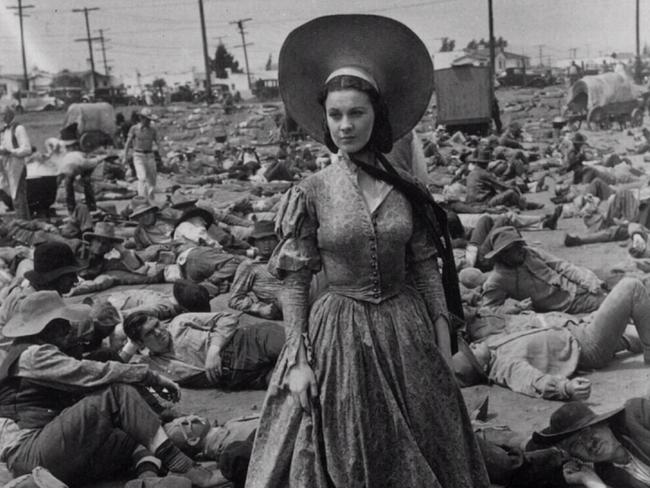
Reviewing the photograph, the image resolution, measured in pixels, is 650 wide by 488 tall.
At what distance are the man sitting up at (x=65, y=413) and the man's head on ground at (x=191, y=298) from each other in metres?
2.23

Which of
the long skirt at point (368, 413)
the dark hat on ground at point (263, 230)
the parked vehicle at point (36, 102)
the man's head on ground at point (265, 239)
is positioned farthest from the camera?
the parked vehicle at point (36, 102)

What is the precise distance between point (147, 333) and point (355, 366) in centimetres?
315

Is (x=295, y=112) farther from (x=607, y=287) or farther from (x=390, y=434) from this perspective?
(x=607, y=287)

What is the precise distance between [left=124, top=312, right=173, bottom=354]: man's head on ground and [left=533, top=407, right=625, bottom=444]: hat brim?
8.99 ft

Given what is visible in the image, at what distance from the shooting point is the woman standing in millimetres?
2525

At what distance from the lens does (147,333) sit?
539cm

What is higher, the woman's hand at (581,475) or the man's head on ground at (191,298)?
the man's head on ground at (191,298)

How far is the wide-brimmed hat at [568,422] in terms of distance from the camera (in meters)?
3.53

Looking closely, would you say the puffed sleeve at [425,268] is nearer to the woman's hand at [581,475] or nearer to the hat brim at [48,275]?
the woman's hand at [581,475]

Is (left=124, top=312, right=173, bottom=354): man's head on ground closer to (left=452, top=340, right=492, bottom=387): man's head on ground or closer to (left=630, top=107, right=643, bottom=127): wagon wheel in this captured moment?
(left=452, top=340, right=492, bottom=387): man's head on ground

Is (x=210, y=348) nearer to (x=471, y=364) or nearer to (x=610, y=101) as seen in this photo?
(x=471, y=364)

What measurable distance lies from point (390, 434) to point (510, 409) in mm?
2345

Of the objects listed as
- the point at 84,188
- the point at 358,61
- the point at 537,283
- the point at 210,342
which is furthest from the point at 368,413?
the point at 84,188

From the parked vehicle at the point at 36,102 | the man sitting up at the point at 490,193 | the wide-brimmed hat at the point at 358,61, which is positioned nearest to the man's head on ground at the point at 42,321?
the wide-brimmed hat at the point at 358,61
